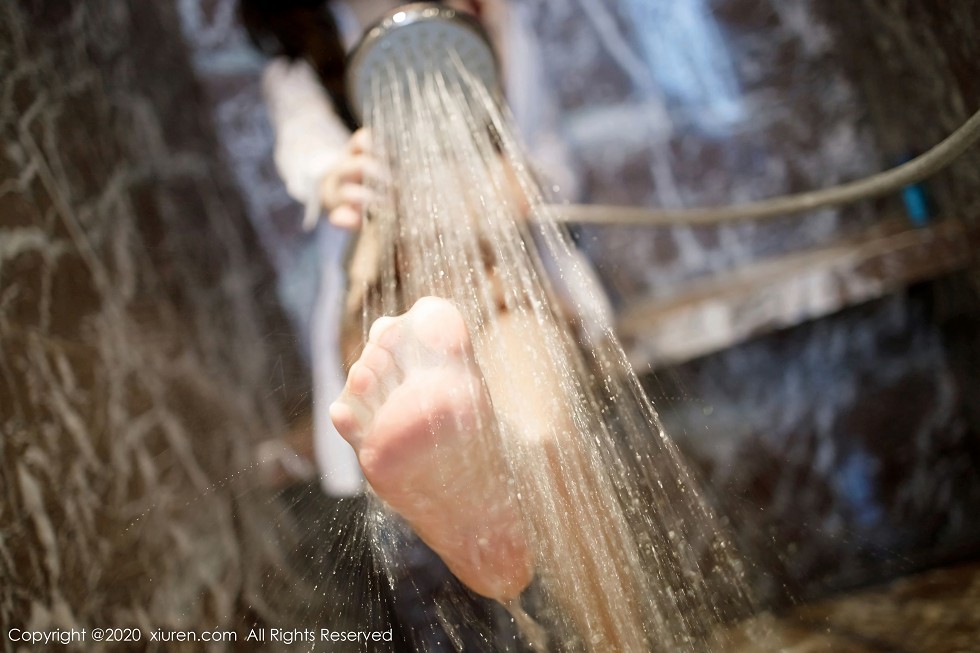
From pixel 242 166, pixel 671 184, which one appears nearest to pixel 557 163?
pixel 671 184

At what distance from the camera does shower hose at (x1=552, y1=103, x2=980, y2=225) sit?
2.03ft

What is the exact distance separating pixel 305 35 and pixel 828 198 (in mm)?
871

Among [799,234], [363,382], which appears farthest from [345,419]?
[799,234]

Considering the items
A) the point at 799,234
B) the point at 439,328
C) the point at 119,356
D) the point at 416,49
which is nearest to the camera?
the point at 439,328

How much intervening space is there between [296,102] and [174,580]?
29.2 inches

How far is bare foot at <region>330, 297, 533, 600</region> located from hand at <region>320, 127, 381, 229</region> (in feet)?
1.00

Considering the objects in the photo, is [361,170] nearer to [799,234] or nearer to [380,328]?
[380,328]

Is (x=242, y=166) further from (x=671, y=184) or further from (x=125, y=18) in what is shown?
(x=671, y=184)

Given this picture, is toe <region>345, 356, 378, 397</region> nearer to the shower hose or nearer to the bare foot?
the bare foot

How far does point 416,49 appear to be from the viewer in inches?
30.2

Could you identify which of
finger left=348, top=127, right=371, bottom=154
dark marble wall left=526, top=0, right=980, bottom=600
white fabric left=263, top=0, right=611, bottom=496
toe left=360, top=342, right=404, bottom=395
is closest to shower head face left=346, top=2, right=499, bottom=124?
finger left=348, top=127, right=371, bottom=154

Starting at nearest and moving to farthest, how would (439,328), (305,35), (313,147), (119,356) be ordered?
(439,328), (119,356), (313,147), (305,35)

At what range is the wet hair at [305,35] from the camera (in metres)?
1.07

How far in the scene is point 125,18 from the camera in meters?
1.20
